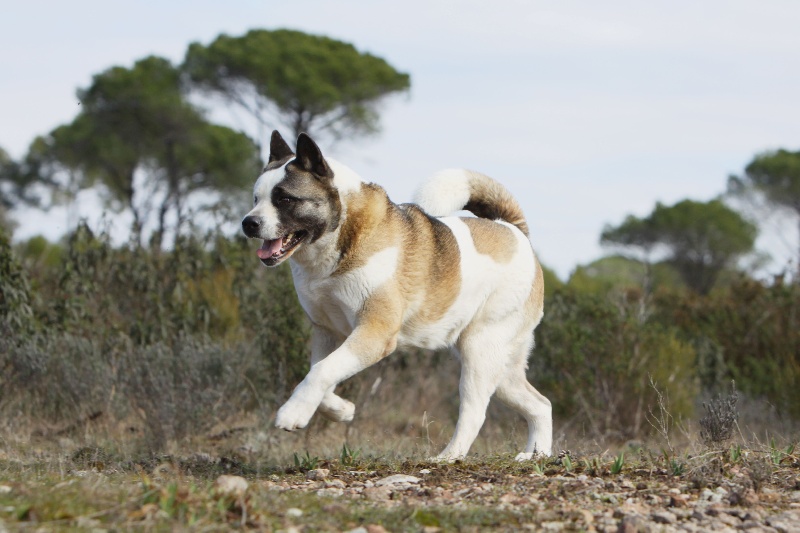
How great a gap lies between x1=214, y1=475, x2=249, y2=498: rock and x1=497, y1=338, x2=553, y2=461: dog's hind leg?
2.92 meters

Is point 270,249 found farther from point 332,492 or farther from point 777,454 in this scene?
point 777,454

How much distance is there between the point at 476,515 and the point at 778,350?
862 centimetres

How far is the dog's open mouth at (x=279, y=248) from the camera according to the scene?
18.5 feet

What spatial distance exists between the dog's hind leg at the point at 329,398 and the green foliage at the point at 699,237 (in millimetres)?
33525

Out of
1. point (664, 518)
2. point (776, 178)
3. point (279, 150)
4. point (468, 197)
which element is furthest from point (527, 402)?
point (776, 178)

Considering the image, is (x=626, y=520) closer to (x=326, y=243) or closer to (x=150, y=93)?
(x=326, y=243)

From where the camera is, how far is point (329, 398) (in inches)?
232

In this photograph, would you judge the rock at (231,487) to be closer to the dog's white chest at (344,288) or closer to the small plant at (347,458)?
the small plant at (347,458)

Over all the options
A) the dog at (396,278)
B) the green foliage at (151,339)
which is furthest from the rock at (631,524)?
the green foliage at (151,339)

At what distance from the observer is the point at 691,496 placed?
4.79 metres

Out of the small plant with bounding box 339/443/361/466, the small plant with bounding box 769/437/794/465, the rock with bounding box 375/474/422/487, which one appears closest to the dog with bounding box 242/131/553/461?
the small plant with bounding box 339/443/361/466

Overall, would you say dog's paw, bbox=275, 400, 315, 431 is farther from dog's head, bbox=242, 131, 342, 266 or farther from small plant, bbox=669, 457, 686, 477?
small plant, bbox=669, 457, 686, 477

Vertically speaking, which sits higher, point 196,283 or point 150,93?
point 150,93

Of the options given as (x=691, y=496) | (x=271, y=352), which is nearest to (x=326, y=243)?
(x=691, y=496)
